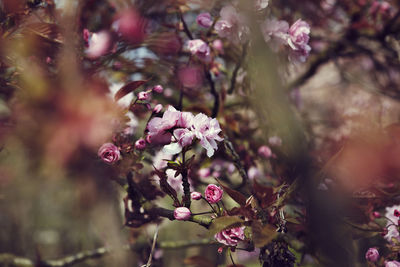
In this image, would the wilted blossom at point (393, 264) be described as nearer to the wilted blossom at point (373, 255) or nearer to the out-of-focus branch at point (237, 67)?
the wilted blossom at point (373, 255)

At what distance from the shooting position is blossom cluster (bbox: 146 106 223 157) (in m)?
0.76

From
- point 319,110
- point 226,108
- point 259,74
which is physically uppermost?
point 259,74

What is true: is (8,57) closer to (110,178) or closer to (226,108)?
(110,178)

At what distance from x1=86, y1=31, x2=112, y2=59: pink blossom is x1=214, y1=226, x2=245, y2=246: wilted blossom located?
69cm

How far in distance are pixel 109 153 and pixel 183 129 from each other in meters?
0.21

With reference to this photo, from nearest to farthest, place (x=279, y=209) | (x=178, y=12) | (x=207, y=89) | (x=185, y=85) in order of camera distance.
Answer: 1. (x=279, y=209)
2. (x=178, y=12)
3. (x=185, y=85)
4. (x=207, y=89)

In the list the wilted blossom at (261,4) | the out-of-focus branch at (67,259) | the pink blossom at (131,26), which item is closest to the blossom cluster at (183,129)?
the wilted blossom at (261,4)

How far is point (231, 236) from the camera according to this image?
29.3 inches

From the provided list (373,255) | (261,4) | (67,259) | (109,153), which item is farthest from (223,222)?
(67,259)

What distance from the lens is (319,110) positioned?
171 inches

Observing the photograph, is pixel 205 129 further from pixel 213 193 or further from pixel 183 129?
pixel 213 193

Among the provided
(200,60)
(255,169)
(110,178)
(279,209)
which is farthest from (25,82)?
(255,169)

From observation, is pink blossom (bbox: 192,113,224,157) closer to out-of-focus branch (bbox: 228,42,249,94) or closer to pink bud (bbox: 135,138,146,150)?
pink bud (bbox: 135,138,146,150)

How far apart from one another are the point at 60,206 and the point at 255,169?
4.79 metres
